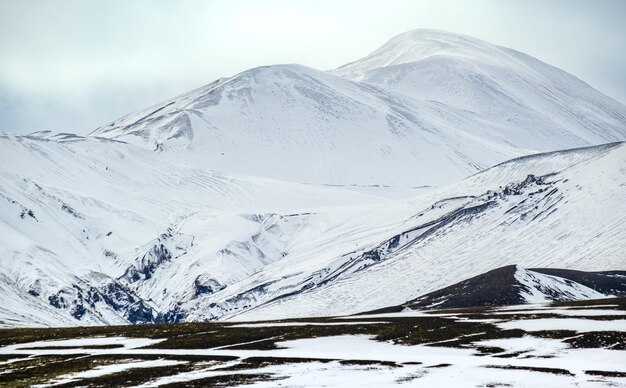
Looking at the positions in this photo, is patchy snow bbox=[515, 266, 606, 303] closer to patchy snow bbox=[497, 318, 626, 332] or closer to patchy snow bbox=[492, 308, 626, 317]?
patchy snow bbox=[492, 308, 626, 317]

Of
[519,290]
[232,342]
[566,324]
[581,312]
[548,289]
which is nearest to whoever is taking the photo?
[566,324]

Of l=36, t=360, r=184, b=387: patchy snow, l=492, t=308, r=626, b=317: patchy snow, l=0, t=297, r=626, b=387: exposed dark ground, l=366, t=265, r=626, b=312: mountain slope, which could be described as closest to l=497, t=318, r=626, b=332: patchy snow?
l=0, t=297, r=626, b=387: exposed dark ground

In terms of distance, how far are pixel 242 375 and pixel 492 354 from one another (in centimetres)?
1850

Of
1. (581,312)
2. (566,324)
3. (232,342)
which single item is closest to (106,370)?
(232,342)

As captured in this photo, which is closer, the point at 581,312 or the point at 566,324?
the point at 566,324

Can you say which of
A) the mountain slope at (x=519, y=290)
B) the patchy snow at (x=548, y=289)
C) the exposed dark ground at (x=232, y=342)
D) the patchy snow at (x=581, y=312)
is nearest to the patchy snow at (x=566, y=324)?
the exposed dark ground at (x=232, y=342)

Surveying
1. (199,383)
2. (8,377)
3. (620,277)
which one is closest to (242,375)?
(199,383)

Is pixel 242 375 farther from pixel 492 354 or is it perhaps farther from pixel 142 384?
pixel 492 354

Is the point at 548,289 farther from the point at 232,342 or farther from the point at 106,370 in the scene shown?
the point at 106,370

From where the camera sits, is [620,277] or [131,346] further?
[620,277]

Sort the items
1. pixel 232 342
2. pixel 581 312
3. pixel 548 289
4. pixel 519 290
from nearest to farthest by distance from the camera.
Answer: pixel 232 342
pixel 581 312
pixel 519 290
pixel 548 289

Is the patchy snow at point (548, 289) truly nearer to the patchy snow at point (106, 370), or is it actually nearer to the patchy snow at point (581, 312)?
the patchy snow at point (581, 312)

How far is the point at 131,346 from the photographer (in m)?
80.4

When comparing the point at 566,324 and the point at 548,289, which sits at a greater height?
the point at 566,324
